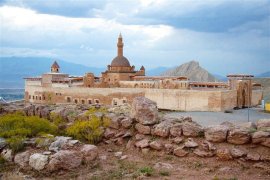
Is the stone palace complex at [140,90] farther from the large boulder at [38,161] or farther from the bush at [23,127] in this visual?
the large boulder at [38,161]

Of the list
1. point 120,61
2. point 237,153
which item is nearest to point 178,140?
point 237,153

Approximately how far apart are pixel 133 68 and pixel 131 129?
41.9 metres

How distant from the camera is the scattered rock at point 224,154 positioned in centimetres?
1103

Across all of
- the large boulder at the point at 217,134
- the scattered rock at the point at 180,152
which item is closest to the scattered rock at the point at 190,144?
the scattered rock at the point at 180,152

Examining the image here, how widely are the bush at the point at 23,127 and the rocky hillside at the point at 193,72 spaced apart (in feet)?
213

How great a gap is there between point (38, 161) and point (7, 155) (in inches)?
57.6

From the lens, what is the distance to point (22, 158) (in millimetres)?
11500

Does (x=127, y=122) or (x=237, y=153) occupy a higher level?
(x=127, y=122)

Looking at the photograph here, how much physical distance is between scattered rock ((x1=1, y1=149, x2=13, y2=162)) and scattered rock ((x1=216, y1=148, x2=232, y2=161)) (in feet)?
21.3

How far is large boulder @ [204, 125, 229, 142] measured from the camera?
1168 centimetres

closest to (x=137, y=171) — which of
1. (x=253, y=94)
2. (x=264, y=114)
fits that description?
(x=264, y=114)

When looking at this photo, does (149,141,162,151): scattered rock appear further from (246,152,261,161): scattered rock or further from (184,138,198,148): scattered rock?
(246,152,261,161): scattered rock

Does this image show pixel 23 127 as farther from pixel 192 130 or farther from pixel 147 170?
pixel 192 130

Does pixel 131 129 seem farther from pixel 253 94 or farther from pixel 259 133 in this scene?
pixel 253 94
